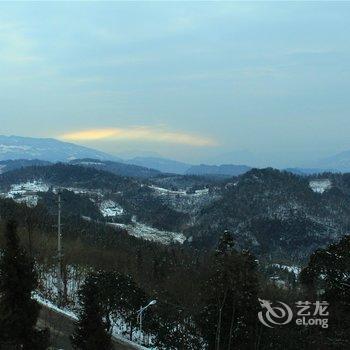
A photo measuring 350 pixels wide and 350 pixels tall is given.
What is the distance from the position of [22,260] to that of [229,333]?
12.1 metres

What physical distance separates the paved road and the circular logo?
927cm

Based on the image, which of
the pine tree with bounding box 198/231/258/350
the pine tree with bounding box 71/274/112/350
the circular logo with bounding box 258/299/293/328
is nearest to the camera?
the pine tree with bounding box 71/274/112/350

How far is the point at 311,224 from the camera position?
19975 cm

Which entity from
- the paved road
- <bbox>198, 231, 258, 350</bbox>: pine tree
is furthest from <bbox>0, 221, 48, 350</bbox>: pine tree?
the paved road

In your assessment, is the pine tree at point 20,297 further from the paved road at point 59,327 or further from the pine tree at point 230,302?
the paved road at point 59,327

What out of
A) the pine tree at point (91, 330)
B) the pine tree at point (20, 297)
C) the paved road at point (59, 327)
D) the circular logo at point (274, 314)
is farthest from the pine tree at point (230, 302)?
the pine tree at point (20, 297)

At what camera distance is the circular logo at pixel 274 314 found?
25.2 m

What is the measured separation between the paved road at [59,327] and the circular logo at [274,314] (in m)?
9.27

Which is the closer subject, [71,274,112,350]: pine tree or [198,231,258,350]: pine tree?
[71,274,112,350]: pine tree

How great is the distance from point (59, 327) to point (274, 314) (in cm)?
1302

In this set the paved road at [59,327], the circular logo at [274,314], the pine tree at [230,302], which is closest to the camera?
the pine tree at [230,302]

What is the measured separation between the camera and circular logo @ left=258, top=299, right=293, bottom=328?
990 inches

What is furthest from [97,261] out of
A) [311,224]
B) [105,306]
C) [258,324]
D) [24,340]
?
[311,224]

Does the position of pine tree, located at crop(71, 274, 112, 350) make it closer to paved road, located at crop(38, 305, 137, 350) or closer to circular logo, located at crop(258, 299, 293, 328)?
paved road, located at crop(38, 305, 137, 350)
